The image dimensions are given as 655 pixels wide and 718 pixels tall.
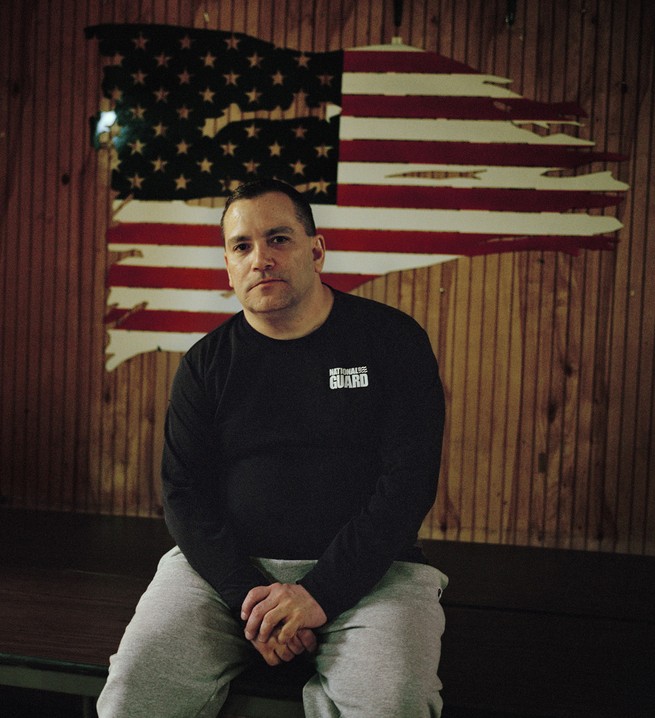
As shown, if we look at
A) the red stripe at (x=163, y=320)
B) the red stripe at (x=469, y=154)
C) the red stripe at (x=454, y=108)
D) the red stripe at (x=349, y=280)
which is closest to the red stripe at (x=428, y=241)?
the red stripe at (x=349, y=280)

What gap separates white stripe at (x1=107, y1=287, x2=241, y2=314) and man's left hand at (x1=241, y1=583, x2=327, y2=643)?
1.76m

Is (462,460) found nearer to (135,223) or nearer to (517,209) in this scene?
(517,209)

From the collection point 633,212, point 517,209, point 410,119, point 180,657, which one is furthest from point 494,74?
point 180,657

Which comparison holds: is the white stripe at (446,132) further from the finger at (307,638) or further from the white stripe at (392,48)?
the finger at (307,638)

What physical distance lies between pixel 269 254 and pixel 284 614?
856 millimetres

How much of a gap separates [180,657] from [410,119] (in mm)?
2374

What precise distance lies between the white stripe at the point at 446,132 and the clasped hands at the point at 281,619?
2118 millimetres

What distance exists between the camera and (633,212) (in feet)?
9.23

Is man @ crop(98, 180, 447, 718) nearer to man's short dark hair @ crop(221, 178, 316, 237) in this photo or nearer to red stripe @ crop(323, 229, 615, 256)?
man's short dark hair @ crop(221, 178, 316, 237)

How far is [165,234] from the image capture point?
3090mm

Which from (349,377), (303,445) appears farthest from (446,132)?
(303,445)

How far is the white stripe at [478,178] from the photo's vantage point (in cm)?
282

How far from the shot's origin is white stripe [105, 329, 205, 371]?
3088mm

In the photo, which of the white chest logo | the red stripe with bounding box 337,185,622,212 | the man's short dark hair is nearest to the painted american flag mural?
the red stripe with bounding box 337,185,622,212
